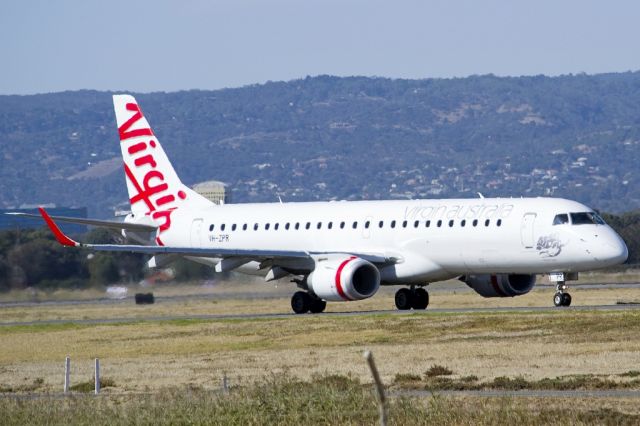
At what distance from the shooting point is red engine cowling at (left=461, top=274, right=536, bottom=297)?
51.4 meters

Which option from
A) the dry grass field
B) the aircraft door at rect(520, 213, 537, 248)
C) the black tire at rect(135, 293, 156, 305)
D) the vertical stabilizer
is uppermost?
the vertical stabilizer

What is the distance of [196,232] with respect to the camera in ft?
187

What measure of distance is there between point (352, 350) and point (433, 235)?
12.8 m

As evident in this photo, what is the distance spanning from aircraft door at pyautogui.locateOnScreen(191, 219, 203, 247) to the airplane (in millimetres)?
50

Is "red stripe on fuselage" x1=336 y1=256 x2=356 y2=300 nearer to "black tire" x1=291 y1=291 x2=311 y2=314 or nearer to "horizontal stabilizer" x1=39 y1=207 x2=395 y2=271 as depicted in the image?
"horizontal stabilizer" x1=39 y1=207 x2=395 y2=271

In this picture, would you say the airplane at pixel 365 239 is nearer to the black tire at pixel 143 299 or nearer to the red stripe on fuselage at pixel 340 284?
the red stripe on fuselage at pixel 340 284

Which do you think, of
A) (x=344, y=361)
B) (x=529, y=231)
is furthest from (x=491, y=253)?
(x=344, y=361)

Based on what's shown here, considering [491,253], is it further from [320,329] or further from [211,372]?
[211,372]

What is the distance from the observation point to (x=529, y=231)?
47875mm

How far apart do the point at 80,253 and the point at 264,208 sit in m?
19.7

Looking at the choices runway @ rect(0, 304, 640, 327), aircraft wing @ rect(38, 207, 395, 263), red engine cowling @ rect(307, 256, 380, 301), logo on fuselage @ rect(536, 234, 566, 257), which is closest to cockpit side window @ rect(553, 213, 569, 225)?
logo on fuselage @ rect(536, 234, 566, 257)

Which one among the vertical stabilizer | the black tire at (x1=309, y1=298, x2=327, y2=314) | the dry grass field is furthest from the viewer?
the vertical stabilizer

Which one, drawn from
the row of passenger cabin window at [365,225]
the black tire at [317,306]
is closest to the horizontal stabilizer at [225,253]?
the row of passenger cabin window at [365,225]

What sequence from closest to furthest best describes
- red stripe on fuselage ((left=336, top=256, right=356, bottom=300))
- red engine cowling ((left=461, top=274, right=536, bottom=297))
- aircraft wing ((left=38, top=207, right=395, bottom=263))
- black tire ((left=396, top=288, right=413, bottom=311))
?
red stripe on fuselage ((left=336, top=256, right=356, bottom=300)), aircraft wing ((left=38, top=207, right=395, bottom=263)), red engine cowling ((left=461, top=274, right=536, bottom=297)), black tire ((left=396, top=288, right=413, bottom=311))
